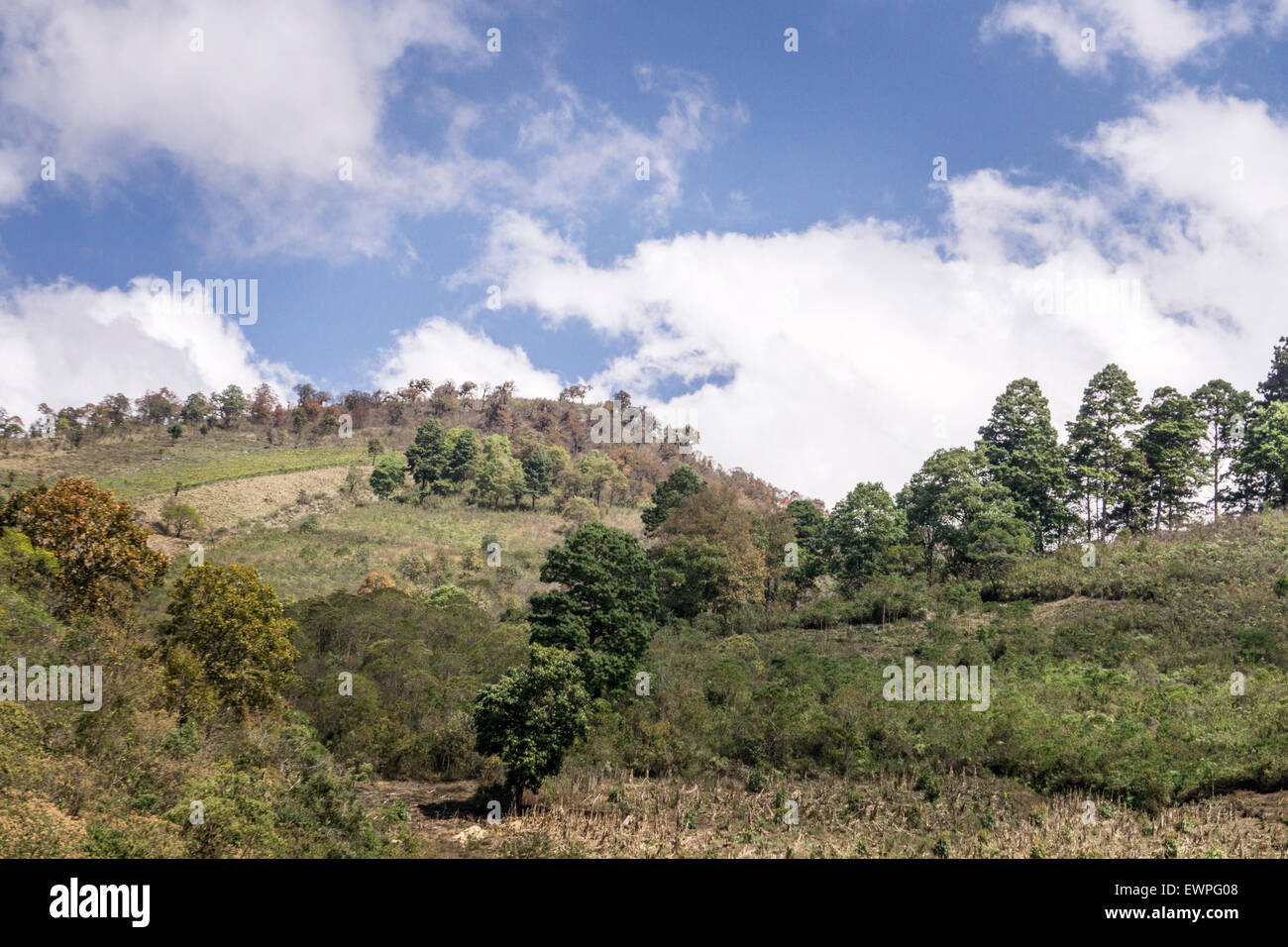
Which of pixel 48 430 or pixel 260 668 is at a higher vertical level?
pixel 48 430

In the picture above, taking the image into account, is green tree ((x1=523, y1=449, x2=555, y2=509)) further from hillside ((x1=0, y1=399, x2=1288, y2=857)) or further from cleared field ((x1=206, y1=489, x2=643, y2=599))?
hillside ((x1=0, y1=399, x2=1288, y2=857))

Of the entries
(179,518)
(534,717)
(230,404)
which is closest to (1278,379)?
(534,717)

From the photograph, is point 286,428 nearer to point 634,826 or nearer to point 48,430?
point 48,430

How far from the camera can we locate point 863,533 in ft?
147

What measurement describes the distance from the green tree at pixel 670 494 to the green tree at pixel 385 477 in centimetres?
3187

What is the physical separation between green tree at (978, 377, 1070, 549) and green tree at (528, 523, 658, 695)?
998 inches

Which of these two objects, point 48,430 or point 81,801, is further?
point 48,430

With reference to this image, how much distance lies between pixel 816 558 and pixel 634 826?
103 feet

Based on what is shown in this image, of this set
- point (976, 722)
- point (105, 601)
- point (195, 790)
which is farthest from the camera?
point (105, 601)

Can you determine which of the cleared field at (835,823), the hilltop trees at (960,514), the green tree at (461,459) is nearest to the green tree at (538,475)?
the green tree at (461,459)

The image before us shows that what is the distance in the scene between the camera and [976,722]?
22.1 metres

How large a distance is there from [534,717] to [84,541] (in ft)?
56.5

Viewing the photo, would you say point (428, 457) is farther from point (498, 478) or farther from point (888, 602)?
point (888, 602)
